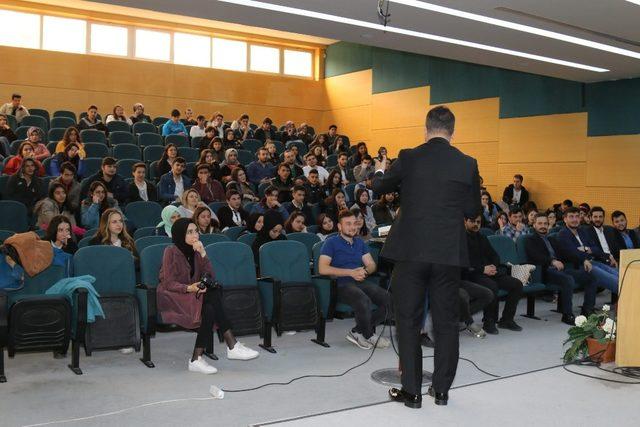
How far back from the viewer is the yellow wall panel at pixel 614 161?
10016 millimetres

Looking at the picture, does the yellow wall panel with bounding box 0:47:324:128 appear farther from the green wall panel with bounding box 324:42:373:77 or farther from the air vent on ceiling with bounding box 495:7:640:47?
the air vent on ceiling with bounding box 495:7:640:47

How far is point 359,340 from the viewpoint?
510cm

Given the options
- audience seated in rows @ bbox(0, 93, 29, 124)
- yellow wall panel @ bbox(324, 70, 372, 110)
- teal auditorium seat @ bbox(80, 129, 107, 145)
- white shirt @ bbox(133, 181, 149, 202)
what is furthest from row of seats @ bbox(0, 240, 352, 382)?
yellow wall panel @ bbox(324, 70, 372, 110)

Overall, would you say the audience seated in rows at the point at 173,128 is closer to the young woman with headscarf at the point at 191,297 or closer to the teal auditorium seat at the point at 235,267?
the teal auditorium seat at the point at 235,267

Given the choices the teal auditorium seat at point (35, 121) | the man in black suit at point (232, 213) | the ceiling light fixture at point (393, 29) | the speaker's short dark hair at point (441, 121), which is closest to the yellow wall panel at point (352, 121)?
the ceiling light fixture at point (393, 29)

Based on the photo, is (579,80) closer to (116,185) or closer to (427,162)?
(116,185)

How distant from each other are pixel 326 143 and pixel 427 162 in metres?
9.87

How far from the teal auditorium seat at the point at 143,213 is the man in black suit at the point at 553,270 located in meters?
3.91

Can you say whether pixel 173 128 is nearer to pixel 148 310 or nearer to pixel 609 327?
pixel 148 310

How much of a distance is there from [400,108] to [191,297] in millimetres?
10401

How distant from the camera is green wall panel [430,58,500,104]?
12.2 meters

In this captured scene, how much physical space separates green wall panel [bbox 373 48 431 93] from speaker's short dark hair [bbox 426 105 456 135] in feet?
35.2

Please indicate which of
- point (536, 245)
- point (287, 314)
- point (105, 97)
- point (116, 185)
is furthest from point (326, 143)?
point (287, 314)

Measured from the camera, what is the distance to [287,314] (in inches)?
195
